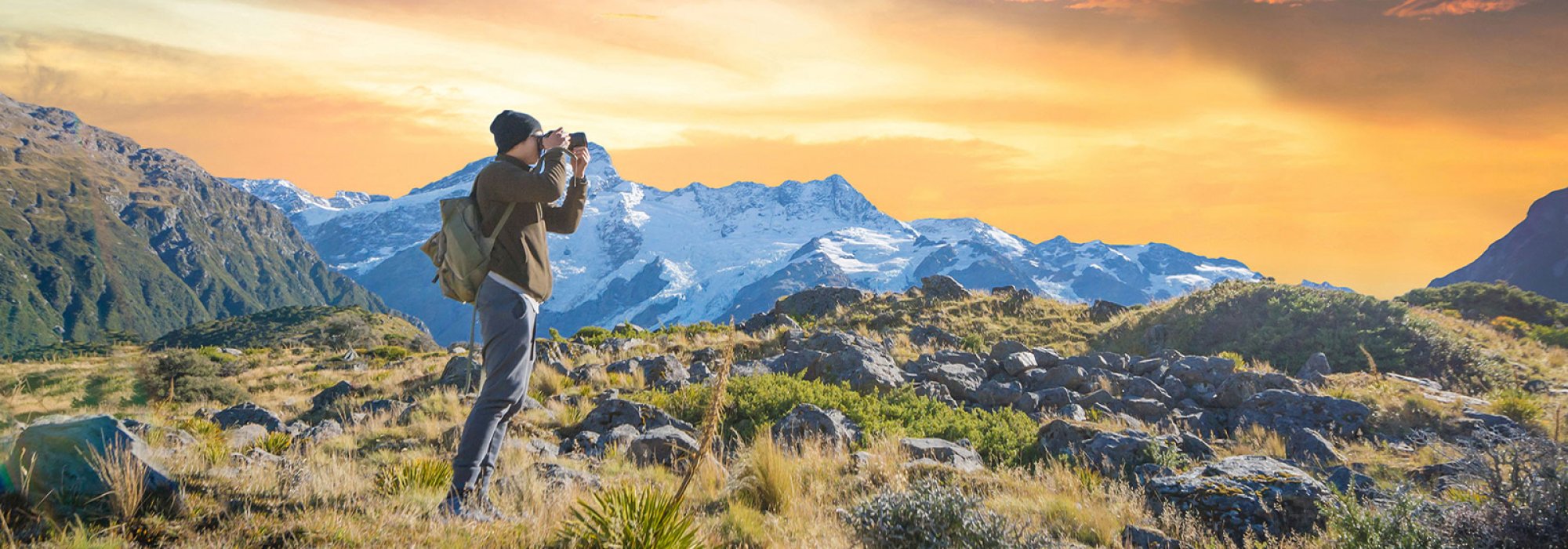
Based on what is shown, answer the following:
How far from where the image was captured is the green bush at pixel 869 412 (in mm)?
9555

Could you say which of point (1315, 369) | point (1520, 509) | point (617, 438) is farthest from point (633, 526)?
point (1315, 369)

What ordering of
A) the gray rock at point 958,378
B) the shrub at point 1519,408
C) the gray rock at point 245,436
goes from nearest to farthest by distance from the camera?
the gray rock at point 245,436 → the shrub at point 1519,408 → the gray rock at point 958,378

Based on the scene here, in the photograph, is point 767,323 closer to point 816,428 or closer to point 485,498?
point 816,428

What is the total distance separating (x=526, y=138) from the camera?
17.0ft

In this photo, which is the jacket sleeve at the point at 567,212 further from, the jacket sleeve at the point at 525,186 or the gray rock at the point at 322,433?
the gray rock at the point at 322,433

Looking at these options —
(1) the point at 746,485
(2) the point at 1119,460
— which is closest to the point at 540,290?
(1) the point at 746,485

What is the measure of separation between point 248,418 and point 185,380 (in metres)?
10.3

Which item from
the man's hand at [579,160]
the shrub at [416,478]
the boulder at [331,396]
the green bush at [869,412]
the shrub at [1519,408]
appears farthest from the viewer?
the boulder at [331,396]

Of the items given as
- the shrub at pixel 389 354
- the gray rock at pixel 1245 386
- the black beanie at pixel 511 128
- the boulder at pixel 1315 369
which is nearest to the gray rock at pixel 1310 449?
the gray rock at pixel 1245 386

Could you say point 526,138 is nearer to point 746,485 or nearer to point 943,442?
point 746,485

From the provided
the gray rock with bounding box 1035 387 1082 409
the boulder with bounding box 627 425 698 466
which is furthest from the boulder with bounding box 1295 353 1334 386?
the boulder with bounding box 627 425 698 466

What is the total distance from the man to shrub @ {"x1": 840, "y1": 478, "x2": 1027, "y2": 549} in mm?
2363

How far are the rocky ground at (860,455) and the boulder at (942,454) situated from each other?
0.05m

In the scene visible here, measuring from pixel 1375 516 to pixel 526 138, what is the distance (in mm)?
5960
